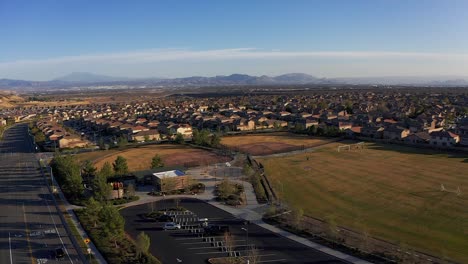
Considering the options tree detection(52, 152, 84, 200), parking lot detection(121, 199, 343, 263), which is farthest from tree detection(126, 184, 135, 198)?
tree detection(52, 152, 84, 200)

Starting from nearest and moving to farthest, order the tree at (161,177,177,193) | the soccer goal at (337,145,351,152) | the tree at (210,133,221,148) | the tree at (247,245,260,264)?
the tree at (247,245,260,264) < the tree at (161,177,177,193) < the soccer goal at (337,145,351,152) < the tree at (210,133,221,148)

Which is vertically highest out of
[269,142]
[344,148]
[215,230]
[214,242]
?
[344,148]

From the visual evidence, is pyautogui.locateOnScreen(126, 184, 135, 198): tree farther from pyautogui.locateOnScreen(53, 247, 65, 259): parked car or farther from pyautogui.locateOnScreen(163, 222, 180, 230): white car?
pyautogui.locateOnScreen(53, 247, 65, 259): parked car

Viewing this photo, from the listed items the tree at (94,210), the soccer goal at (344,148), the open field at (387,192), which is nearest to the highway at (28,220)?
the tree at (94,210)

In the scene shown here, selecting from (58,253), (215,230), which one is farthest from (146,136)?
(58,253)

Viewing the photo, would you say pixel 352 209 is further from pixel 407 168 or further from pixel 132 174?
pixel 132 174

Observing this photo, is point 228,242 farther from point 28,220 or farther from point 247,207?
point 28,220
